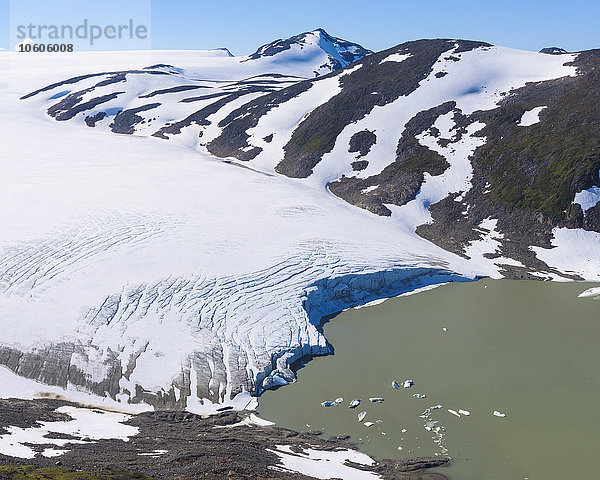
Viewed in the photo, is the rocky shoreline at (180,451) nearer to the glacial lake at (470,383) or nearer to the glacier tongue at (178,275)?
the glacial lake at (470,383)

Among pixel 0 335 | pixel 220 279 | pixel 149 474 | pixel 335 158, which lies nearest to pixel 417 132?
pixel 335 158

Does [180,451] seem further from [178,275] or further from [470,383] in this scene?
[178,275]

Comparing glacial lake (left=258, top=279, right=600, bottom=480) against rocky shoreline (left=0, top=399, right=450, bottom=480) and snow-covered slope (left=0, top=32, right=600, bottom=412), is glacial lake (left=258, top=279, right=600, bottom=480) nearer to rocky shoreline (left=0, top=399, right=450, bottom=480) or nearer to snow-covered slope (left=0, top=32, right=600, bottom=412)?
rocky shoreline (left=0, top=399, right=450, bottom=480)

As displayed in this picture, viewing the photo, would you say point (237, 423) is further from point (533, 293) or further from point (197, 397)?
point (533, 293)

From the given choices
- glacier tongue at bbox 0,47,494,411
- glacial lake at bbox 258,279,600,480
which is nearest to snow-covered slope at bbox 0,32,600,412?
glacier tongue at bbox 0,47,494,411

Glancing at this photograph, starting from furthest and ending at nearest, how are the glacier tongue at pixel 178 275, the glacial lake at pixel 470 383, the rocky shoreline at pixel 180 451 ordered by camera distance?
the glacier tongue at pixel 178 275 < the glacial lake at pixel 470 383 < the rocky shoreline at pixel 180 451

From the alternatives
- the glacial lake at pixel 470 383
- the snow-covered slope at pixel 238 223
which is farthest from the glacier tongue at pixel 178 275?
the glacial lake at pixel 470 383

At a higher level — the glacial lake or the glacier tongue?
the glacier tongue

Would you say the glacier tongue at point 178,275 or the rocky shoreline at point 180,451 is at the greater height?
the glacier tongue at point 178,275
